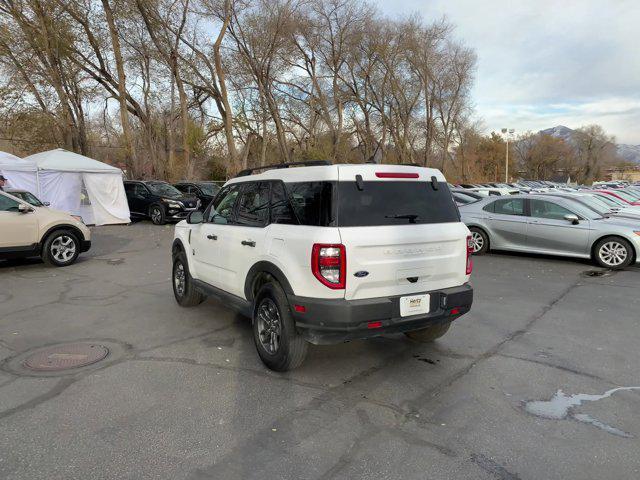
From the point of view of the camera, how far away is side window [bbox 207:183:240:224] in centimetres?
500

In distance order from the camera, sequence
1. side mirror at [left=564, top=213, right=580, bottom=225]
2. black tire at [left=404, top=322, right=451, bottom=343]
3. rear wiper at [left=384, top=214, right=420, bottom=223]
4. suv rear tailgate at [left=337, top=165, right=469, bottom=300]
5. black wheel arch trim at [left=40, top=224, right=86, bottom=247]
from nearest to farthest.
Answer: suv rear tailgate at [left=337, top=165, right=469, bottom=300] → rear wiper at [left=384, top=214, right=420, bottom=223] → black tire at [left=404, top=322, right=451, bottom=343] → black wheel arch trim at [left=40, top=224, right=86, bottom=247] → side mirror at [left=564, top=213, right=580, bottom=225]

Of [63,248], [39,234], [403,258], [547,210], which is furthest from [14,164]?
[547,210]

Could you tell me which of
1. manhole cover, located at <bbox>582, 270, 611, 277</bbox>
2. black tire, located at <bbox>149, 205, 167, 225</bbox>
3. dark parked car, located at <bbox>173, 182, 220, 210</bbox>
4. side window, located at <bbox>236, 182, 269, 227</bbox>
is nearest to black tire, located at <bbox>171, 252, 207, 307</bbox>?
side window, located at <bbox>236, 182, 269, 227</bbox>

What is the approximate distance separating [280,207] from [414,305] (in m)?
1.46

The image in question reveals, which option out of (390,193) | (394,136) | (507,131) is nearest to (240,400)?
(390,193)

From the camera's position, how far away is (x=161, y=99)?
117ft

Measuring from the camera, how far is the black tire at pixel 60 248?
30.7ft

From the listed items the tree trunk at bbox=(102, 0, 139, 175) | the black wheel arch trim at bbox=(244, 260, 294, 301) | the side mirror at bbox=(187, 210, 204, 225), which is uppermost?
the tree trunk at bbox=(102, 0, 139, 175)

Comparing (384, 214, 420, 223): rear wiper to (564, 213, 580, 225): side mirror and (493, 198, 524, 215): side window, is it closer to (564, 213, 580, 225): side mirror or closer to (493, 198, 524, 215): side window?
(564, 213, 580, 225): side mirror

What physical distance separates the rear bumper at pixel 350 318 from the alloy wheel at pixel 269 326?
0.33 meters

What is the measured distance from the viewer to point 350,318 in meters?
3.50

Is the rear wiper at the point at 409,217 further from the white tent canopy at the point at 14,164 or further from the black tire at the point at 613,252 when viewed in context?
the white tent canopy at the point at 14,164

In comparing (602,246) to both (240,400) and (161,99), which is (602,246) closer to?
(240,400)

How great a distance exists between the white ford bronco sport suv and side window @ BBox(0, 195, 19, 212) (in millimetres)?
6555
